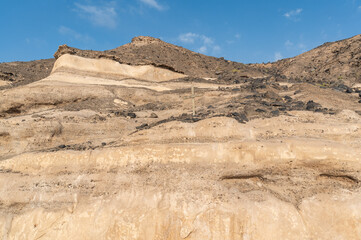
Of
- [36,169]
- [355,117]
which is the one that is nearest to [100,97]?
[36,169]

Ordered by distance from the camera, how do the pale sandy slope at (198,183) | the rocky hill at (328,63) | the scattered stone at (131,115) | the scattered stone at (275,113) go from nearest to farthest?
the pale sandy slope at (198,183) → the scattered stone at (275,113) → the scattered stone at (131,115) → the rocky hill at (328,63)

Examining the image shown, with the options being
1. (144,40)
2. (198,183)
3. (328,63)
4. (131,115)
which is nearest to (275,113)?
(198,183)

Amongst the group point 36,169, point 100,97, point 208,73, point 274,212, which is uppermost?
point 208,73

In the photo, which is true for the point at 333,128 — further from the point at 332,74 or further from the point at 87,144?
the point at 332,74

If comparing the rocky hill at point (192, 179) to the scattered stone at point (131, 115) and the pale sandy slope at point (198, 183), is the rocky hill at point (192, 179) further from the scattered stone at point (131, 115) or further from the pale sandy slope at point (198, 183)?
the scattered stone at point (131, 115)

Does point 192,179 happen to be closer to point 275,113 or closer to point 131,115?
point 275,113

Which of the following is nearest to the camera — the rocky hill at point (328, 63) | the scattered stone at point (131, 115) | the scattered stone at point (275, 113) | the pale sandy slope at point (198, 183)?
the pale sandy slope at point (198, 183)

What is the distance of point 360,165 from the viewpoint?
6.40 metres

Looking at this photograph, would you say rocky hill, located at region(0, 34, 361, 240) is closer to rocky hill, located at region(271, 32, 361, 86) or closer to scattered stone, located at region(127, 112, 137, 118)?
scattered stone, located at region(127, 112, 137, 118)

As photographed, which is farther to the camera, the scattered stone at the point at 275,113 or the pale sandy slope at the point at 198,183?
the scattered stone at the point at 275,113

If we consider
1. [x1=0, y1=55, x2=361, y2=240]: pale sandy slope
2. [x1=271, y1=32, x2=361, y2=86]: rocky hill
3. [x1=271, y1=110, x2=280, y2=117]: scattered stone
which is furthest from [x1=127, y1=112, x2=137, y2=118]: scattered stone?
[x1=271, y1=32, x2=361, y2=86]: rocky hill

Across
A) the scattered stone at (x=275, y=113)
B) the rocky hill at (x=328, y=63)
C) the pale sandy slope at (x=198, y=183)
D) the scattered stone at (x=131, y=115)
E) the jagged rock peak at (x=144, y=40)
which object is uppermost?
the jagged rock peak at (x=144, y=40)

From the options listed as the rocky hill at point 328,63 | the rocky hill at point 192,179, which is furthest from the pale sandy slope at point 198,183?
the rocky hill at point 328,63

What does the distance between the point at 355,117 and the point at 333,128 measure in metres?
2.01
